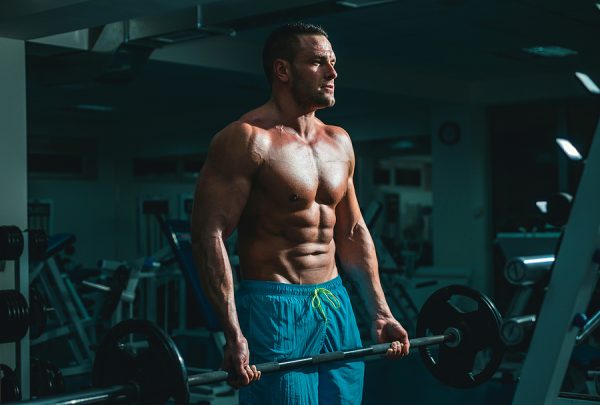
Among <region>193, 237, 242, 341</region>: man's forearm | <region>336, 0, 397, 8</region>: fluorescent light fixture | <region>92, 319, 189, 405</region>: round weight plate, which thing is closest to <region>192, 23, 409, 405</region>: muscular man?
<region>193, 237, 242, 341</region>: man's forearm

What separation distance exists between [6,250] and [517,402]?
2.89m

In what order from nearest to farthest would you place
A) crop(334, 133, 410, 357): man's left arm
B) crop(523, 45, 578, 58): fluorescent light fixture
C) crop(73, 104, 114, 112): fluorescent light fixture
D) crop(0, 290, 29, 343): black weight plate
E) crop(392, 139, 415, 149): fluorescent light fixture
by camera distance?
crop(334, 133, 410, 357): man's left arm < crop(0, 290, 29, 343): black weight plate < crop(523, 45, 578, 58): fluorescent light fixture < crop(73, 104, 114, 112): fluorescent light fixture < crop(392, 139, 415, 149): fluorescent light fixture

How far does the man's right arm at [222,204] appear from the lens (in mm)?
1824

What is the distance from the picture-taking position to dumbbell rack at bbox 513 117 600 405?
1.67 meters

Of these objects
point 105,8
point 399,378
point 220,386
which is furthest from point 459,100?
point 105,8

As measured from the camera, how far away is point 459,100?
7.70 m

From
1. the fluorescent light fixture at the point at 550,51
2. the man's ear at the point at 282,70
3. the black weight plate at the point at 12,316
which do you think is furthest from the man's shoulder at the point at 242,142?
the fluorescent light fixture at the point at 550,51

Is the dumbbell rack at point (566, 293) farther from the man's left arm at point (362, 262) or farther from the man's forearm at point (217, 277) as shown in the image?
the man's forearm at point (217, 277)

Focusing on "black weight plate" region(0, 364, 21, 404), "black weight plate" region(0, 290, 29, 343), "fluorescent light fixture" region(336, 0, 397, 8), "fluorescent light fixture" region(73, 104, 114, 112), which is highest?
"fluorescent light fixture" region(336, 0, 397, 8)

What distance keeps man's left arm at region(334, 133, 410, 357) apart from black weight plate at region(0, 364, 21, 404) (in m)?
1.92

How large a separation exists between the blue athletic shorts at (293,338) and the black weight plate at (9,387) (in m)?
1.88

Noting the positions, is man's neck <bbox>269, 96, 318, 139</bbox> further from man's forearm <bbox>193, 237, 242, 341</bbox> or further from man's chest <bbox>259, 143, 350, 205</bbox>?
man's forearm <bbox>193, 237, 242, 341</bbox>

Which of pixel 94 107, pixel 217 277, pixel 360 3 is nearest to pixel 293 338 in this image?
pixel 217 277

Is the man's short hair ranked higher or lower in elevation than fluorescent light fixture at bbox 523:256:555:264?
higher
